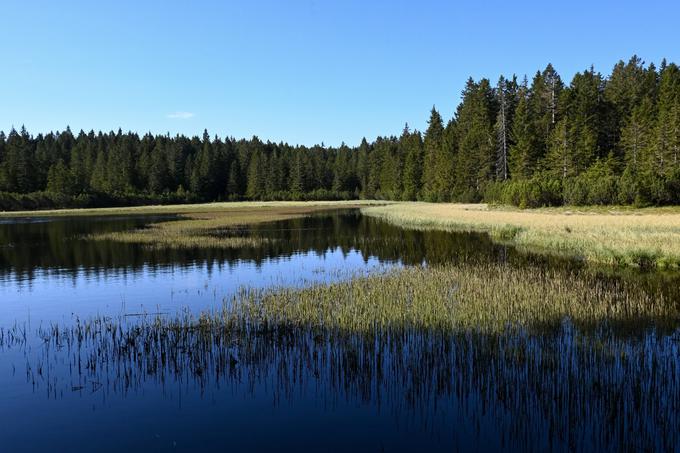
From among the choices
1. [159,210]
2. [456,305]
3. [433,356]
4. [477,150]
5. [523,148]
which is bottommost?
[433,356]

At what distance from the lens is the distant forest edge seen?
67.1 m

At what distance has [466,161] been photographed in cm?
9750

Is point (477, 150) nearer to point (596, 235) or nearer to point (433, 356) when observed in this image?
point (596, 235)

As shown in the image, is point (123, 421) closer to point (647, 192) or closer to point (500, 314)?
point (500, 314)

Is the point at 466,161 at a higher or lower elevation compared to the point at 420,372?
higher

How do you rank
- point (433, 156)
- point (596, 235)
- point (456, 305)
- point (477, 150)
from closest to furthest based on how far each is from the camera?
1. point (456, 305)
2. point (596, 235)
3. point (477, 150)
4. point (433, 156)

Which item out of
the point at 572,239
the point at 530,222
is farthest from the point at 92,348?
the point at 530,222

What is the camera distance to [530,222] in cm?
4312

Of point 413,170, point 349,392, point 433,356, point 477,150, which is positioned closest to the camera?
point 349,392

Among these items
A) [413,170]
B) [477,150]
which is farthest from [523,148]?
[413,170]

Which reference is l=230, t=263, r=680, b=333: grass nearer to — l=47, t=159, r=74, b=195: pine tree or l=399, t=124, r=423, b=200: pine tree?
l=399, t=124, r=423, b=200: pine tree

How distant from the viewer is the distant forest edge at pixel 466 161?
220 feet

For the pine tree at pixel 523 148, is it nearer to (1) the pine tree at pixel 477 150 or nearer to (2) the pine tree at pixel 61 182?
(1) the pine tree at pixel 477 150

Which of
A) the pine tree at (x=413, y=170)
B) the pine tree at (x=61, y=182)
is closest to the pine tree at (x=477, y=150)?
the pine tree at (x=413, y=170)
